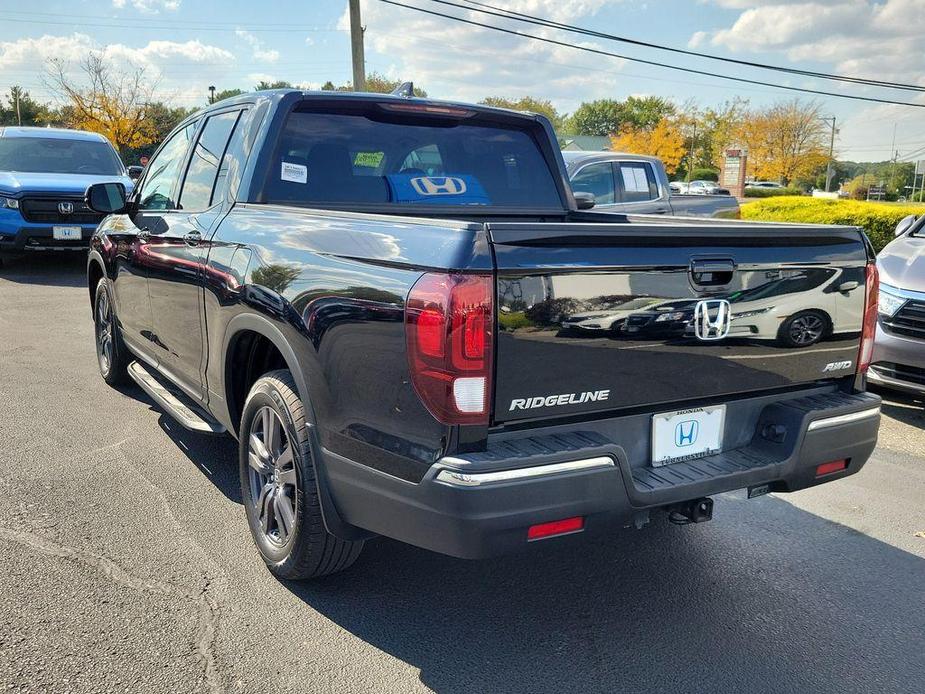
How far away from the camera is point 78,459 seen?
438 centimetres

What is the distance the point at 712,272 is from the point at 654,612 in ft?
4.29

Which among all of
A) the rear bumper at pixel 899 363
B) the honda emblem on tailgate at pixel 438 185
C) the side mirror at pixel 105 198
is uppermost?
the honda emblem on tailgate at pixel 438 185

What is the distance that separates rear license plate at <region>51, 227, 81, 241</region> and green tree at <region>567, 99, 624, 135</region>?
107 m

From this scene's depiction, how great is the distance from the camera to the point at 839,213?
1463 cm

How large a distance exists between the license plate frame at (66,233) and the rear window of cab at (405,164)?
8719 millimetres

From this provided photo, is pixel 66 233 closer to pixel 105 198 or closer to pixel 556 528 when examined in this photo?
pixel 105 198

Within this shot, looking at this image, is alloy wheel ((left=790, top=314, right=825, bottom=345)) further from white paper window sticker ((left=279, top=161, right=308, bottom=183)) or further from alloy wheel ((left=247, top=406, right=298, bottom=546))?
white paper window sticker ((left=279, top=161, right=308, bottom=183))

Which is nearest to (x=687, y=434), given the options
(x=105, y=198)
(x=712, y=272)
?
(x=712, y=272)

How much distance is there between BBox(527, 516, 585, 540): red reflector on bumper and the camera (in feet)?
7.60

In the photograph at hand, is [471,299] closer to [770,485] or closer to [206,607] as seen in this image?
[770,485]

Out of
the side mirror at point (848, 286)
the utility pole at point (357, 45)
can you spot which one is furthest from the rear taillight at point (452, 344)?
the utility pole at point (357, 45)

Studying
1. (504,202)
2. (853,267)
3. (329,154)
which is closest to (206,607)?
(329,154)

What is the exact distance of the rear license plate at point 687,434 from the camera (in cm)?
266

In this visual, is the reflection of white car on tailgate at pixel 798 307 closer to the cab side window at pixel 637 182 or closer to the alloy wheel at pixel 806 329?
the alloy wheel at pixel 806 329
